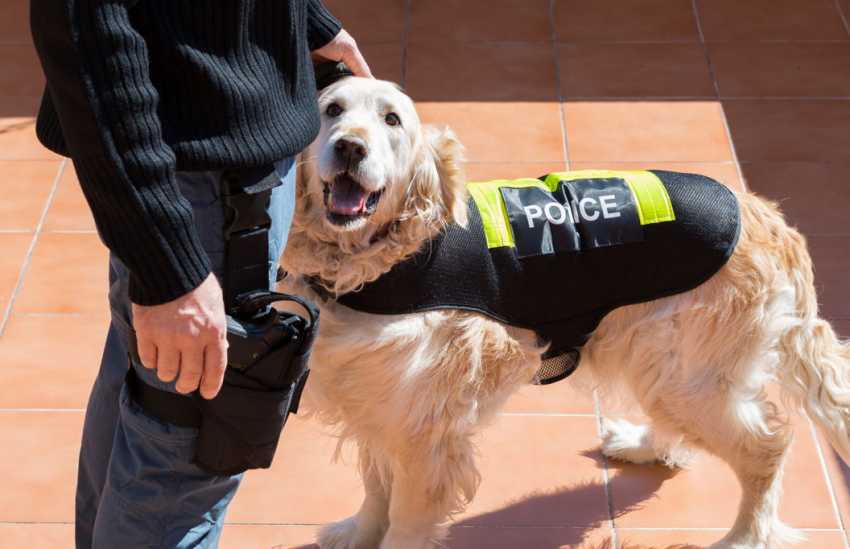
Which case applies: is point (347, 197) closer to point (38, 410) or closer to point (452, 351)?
point (452, 351)

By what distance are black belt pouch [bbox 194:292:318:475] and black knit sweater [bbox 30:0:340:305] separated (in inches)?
11.3

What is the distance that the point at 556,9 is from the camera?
587 cm

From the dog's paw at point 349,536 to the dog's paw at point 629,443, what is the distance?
723 mm

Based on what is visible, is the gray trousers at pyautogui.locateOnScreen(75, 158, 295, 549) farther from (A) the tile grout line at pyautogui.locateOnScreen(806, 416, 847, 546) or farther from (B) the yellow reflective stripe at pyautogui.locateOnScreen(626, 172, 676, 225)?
(A) the tile grout line at pyautogui.locateOnScreen(806, 416, 847, 546)

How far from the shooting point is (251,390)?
2.05 meters

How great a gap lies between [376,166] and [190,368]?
727mm

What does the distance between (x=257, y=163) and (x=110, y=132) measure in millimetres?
281

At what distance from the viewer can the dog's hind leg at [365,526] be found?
2.93 m

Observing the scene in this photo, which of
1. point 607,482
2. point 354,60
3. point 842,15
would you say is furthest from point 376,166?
point 842,15

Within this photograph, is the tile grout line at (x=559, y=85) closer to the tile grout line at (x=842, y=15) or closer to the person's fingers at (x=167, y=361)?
the tile grout line at (x=842, y=15)

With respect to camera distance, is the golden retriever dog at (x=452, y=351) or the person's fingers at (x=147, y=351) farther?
the golden retriever dog at (x=452, y=351)

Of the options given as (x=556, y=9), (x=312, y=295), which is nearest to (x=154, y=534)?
(x=312, y=295)

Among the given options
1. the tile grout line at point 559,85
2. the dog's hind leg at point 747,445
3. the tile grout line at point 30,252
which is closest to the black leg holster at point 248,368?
the dog's hind leg at point 747,445

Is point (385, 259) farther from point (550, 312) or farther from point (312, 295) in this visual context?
point (550, 312)
